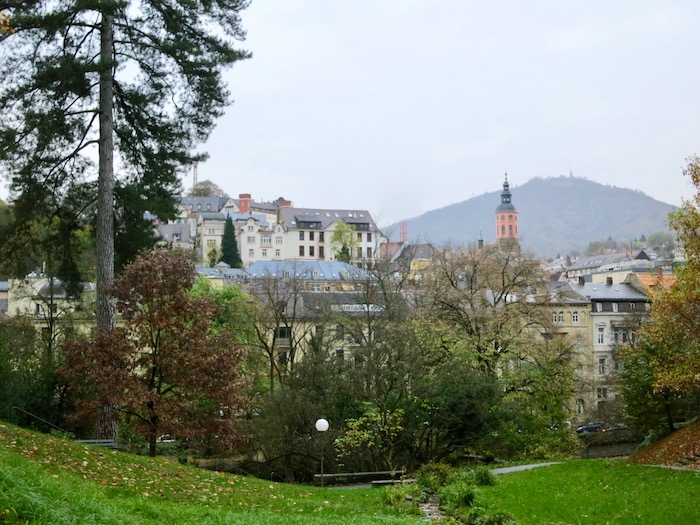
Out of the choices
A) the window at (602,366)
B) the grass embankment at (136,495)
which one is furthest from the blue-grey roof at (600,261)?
the grass embankment at (136,495)

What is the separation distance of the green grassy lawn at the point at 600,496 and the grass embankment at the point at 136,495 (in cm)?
267

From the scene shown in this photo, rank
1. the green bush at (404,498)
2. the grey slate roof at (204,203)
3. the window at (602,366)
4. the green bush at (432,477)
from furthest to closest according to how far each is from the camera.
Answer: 1. the grey slate roof at (204,203)
2. the window at (602,366)
3. the green bush at (432,477)
4. the green bush at (404,498)

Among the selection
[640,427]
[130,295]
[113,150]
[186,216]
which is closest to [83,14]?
[113,150]

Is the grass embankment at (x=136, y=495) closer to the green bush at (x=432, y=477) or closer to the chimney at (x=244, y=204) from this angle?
the green bush at (x=432, y=477)

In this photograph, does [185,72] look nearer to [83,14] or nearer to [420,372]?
[83,14]

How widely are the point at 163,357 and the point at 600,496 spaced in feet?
33.7

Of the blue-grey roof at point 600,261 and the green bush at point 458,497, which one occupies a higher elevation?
the blue-grey roof at point 600,261

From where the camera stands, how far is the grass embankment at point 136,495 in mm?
7012

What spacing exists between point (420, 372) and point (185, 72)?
40.5 feet

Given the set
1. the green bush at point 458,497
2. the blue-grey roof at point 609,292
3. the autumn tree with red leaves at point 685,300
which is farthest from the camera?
the blue-grey roof at point 609,292

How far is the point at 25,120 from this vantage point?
1917cm

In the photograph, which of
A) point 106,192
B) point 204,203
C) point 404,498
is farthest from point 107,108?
point 204,203

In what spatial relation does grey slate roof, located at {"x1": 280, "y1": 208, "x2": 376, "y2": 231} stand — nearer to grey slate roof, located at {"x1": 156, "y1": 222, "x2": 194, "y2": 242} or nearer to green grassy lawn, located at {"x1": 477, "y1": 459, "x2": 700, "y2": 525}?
grey slate roof, located at {"x1": 156, "y1": 222, "x2": 194, "y2": 242}

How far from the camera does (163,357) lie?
18.2 m
